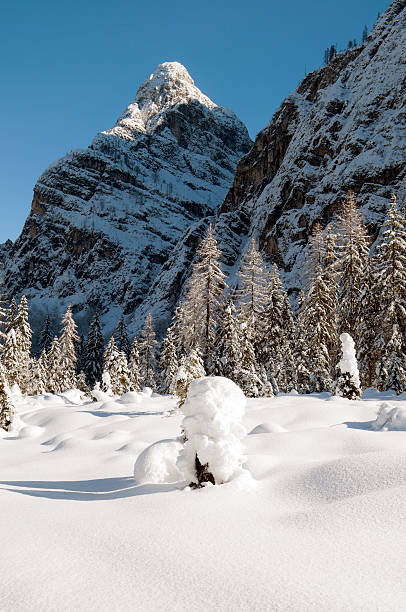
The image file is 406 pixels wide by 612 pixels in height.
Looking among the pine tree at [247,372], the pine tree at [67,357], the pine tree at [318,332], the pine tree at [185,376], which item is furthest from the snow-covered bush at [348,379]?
the pine tree at [67,357]

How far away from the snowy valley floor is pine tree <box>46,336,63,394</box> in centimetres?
4044

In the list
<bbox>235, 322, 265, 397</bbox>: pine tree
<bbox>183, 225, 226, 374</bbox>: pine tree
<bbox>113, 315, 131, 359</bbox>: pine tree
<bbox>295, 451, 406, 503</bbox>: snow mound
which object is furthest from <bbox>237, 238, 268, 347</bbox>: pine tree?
<bbox>113, 315, 131, 359</bbox>: pine tree

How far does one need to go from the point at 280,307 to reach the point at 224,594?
33394mm

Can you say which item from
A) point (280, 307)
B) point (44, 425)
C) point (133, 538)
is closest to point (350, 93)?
point (280, 307)

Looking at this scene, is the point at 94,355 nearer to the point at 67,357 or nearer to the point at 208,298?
the point at 67,357

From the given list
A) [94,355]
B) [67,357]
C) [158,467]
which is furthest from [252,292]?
[94,355]

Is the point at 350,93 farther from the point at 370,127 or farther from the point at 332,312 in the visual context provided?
the point at 332,312

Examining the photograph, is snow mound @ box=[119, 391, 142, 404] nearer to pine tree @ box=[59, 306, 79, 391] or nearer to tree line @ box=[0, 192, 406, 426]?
tree line @ box=[0, 192, 406, 426]

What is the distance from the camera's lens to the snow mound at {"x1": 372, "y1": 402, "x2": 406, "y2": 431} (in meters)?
9.66

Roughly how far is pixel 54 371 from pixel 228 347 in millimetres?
26600

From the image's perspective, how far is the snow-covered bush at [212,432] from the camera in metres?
5.92

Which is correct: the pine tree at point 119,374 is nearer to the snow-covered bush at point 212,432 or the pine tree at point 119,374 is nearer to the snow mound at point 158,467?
the snow mound at point 158,467

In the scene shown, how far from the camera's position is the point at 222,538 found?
162 inches

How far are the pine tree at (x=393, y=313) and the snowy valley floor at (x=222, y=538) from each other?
15.9 metres
